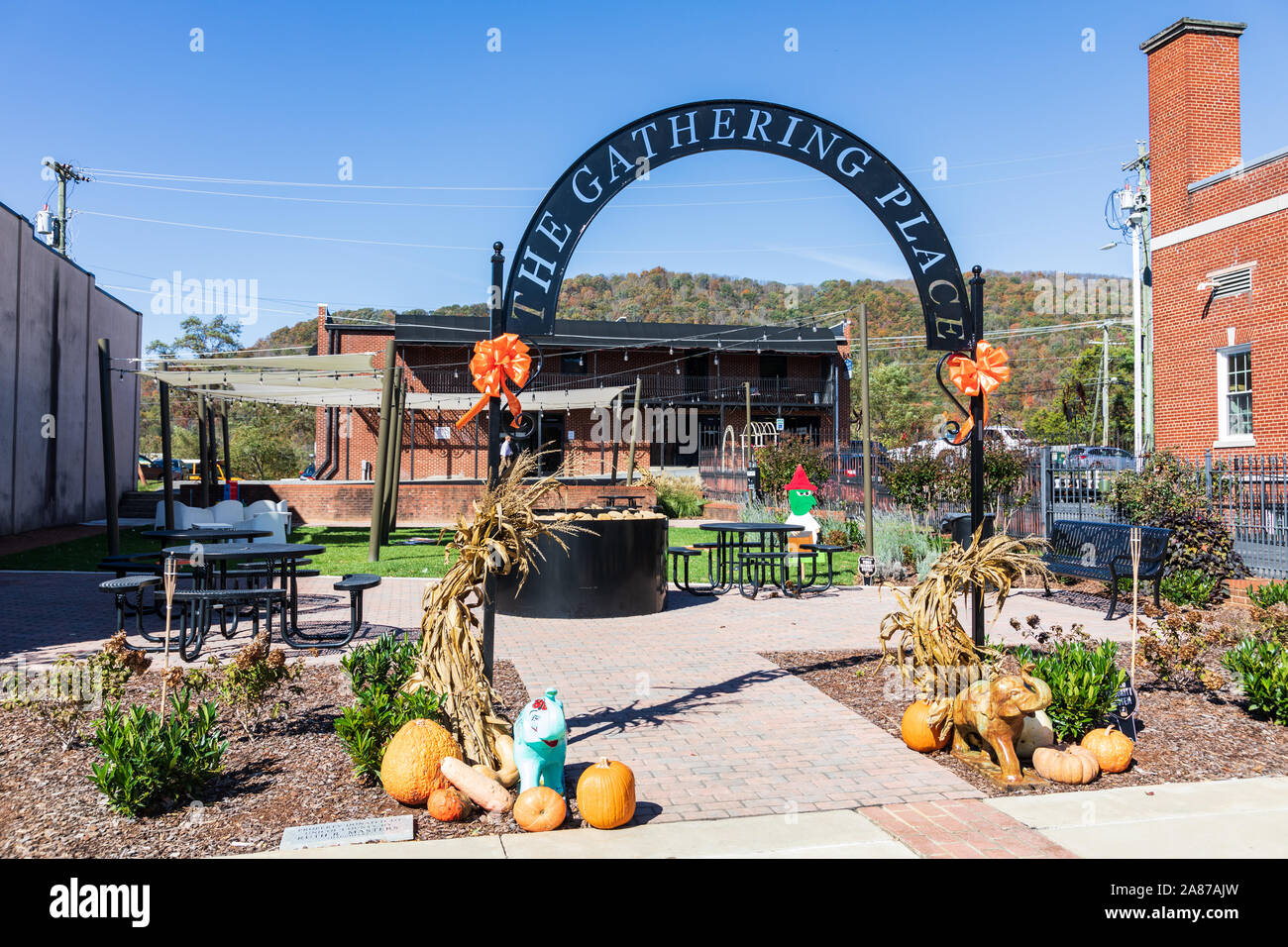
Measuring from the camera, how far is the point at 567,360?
4294 centimetres

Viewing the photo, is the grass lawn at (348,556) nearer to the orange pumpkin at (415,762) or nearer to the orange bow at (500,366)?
the orange bow at (500,366)

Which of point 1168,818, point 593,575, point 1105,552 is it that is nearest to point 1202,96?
point 1105,552

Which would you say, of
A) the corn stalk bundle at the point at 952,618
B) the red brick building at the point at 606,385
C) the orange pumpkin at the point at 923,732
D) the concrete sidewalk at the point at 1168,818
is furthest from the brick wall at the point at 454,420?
the concrete sidewalk at the point at 1168,818

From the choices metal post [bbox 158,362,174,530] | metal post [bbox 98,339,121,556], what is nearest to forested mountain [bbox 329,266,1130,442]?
metal post [bbox 158,362,174,530]

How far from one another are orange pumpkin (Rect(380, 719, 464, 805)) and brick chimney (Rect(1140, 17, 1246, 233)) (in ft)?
66.9

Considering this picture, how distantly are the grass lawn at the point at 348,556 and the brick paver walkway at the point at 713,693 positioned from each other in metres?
1.99

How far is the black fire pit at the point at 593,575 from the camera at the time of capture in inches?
375

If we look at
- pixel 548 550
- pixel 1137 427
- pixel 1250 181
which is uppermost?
pixel 1250 181

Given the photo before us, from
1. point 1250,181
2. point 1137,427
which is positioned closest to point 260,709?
point 1250,181

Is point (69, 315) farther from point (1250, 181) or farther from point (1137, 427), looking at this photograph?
point (1137, 427)

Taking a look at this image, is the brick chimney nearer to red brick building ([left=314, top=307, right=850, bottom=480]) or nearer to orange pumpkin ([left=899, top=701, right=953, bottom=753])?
orange pumpkin ([left=899, top=701, right=953, bottom=753])

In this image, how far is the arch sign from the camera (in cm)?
617

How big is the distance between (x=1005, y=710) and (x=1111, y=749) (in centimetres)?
80

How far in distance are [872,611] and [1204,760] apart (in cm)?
521
